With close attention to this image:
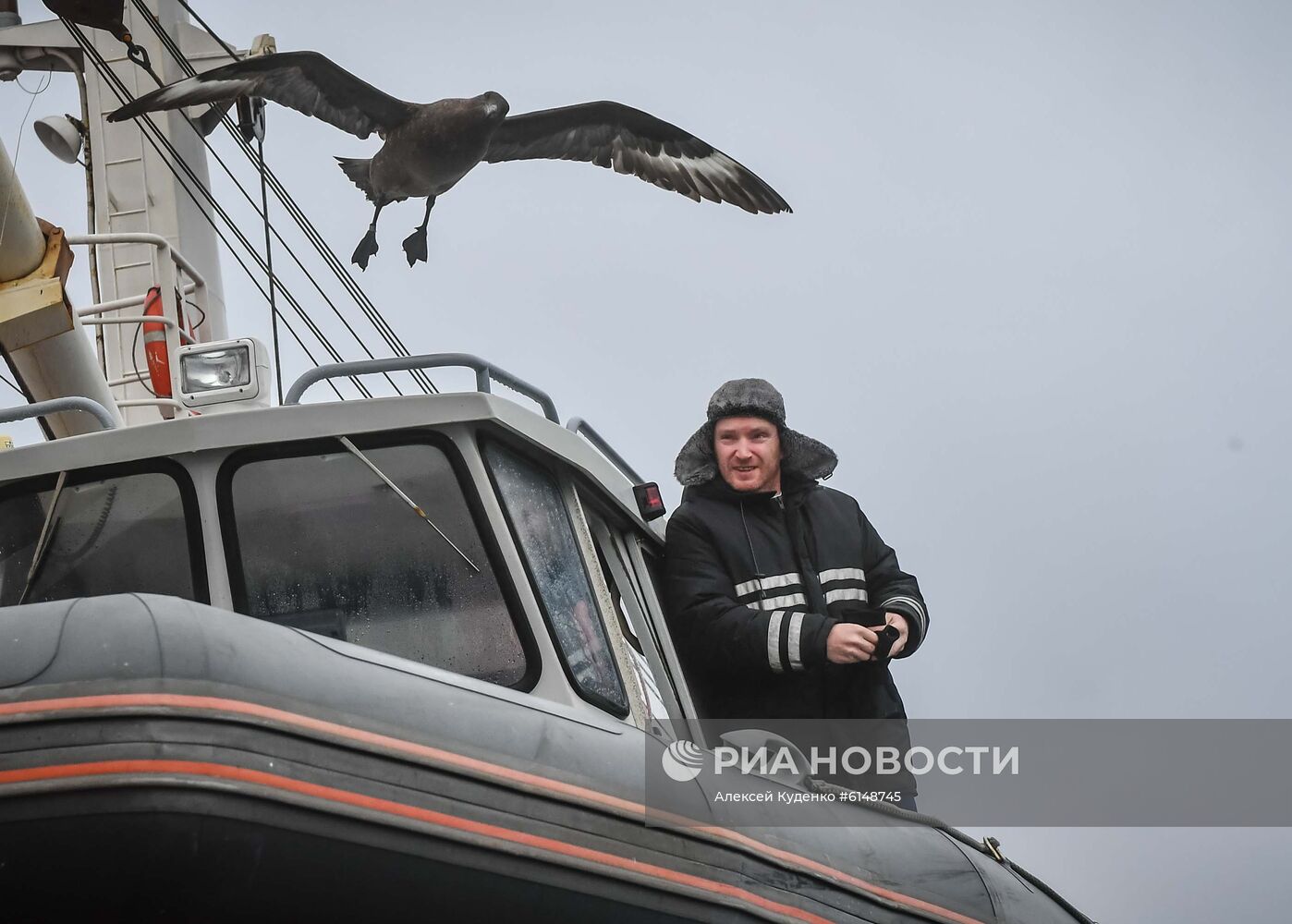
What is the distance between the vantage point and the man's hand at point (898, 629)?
211 inches

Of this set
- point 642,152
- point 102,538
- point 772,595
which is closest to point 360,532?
point 102,538

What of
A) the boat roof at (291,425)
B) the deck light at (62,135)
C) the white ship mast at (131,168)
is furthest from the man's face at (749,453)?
the deck light at (62,135)

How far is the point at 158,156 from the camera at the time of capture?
364 inches

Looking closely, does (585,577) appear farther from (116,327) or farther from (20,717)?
(116,327)

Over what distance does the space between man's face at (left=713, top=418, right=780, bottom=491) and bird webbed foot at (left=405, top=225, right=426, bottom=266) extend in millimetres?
2211

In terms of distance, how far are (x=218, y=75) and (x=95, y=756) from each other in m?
4.31

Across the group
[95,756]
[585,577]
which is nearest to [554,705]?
[585,577]

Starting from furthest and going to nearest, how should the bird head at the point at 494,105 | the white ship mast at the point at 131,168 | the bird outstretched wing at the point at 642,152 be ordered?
the white ship mast at the point at 131,168
the bird outstretched wing at the point at 642,152
the bird head at the point at 494,105

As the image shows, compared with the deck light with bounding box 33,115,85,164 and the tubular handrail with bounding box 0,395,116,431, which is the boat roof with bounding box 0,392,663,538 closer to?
the tubular handrail with bounding box 0,395,116,431

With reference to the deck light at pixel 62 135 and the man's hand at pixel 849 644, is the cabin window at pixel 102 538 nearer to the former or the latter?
the man's hand at pixel 849 644

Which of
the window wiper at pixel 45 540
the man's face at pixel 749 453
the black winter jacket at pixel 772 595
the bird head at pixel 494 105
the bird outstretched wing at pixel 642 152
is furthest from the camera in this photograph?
the bird outstretched wing at pixel 642 152

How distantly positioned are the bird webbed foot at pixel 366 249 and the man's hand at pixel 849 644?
2.97 metres

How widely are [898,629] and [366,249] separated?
305cm

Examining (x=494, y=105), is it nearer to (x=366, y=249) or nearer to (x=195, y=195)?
(x=366, y=249)
